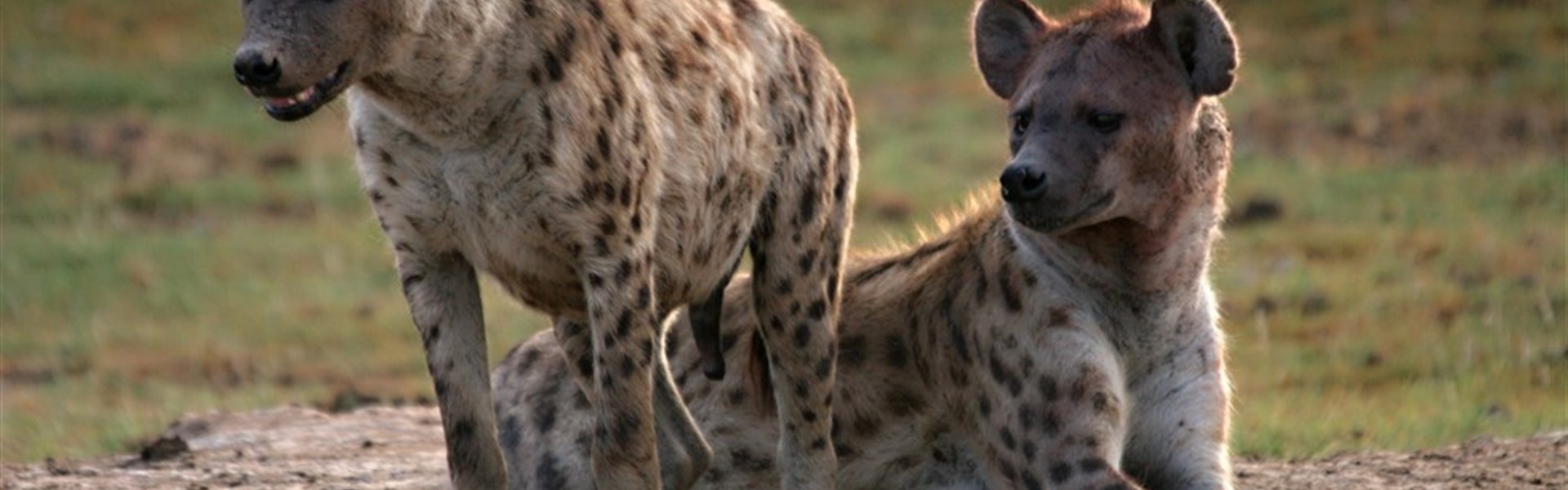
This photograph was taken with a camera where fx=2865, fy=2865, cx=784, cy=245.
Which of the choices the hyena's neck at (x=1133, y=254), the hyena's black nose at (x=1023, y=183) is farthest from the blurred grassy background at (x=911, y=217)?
the hyena's black nose at (x=1023, y=183)

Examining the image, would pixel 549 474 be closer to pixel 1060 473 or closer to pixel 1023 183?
pixel 1060 473

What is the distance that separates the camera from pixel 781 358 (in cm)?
555

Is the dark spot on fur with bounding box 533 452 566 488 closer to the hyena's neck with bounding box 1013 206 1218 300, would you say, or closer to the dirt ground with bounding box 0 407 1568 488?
the dirt ground with bounding box 0 407 1568 488

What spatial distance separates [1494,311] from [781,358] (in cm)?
407

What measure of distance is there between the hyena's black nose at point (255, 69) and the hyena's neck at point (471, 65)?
0.26m

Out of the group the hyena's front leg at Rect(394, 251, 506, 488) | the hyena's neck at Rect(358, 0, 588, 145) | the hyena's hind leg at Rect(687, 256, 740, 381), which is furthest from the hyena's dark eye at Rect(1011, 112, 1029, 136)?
the hyena's front leg at Rect(394, 251, 506, 488)

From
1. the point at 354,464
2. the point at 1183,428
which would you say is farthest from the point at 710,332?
the point at 354,464

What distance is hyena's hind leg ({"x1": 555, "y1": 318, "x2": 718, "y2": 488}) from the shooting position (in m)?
5.44

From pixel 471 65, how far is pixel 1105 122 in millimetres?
1155

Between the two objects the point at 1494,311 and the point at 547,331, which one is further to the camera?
the point at 1494,311

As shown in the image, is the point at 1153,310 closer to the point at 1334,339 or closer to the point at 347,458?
the point at 347,458

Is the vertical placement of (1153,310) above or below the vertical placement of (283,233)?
above

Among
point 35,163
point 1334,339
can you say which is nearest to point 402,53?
point 1334,339

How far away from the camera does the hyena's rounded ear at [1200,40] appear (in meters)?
5.08
